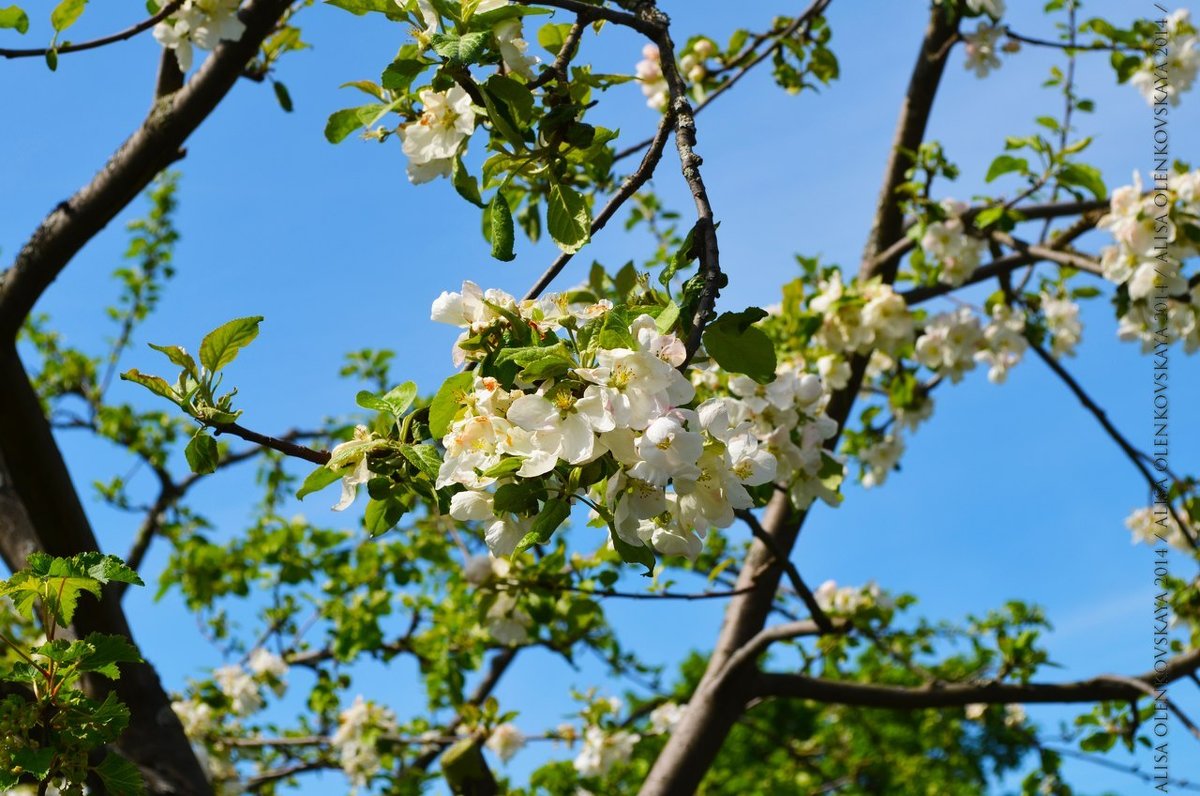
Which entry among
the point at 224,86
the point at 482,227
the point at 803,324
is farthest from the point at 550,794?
the point at 224,86

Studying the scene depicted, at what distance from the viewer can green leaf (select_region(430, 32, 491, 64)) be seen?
127 centimetres

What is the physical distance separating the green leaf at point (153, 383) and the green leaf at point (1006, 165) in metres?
2.52

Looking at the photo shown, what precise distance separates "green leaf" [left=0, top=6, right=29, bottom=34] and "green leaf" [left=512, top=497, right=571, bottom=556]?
1811mm

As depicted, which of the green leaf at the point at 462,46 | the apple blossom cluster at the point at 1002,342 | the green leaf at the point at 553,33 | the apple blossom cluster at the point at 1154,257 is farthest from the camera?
the apple blossom cluster at the point at 1002,342

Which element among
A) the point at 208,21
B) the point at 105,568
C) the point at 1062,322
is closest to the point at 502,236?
the point at 105,568

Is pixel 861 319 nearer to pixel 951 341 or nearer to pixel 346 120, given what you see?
pixel 951 341

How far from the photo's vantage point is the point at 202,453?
50.8 inches

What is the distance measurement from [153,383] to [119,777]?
19.7 inches

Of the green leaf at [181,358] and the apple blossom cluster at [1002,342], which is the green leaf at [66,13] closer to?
the green leaf at [181,358]

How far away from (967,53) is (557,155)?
3.05m

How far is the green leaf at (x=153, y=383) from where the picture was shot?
1232 mm

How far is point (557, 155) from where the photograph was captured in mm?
1472

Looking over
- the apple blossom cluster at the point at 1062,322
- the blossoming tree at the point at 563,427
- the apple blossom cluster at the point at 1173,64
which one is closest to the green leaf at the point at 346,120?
the blossoming tree at the point at 563,427

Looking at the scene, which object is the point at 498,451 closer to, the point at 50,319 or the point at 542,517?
the point at 542,517
